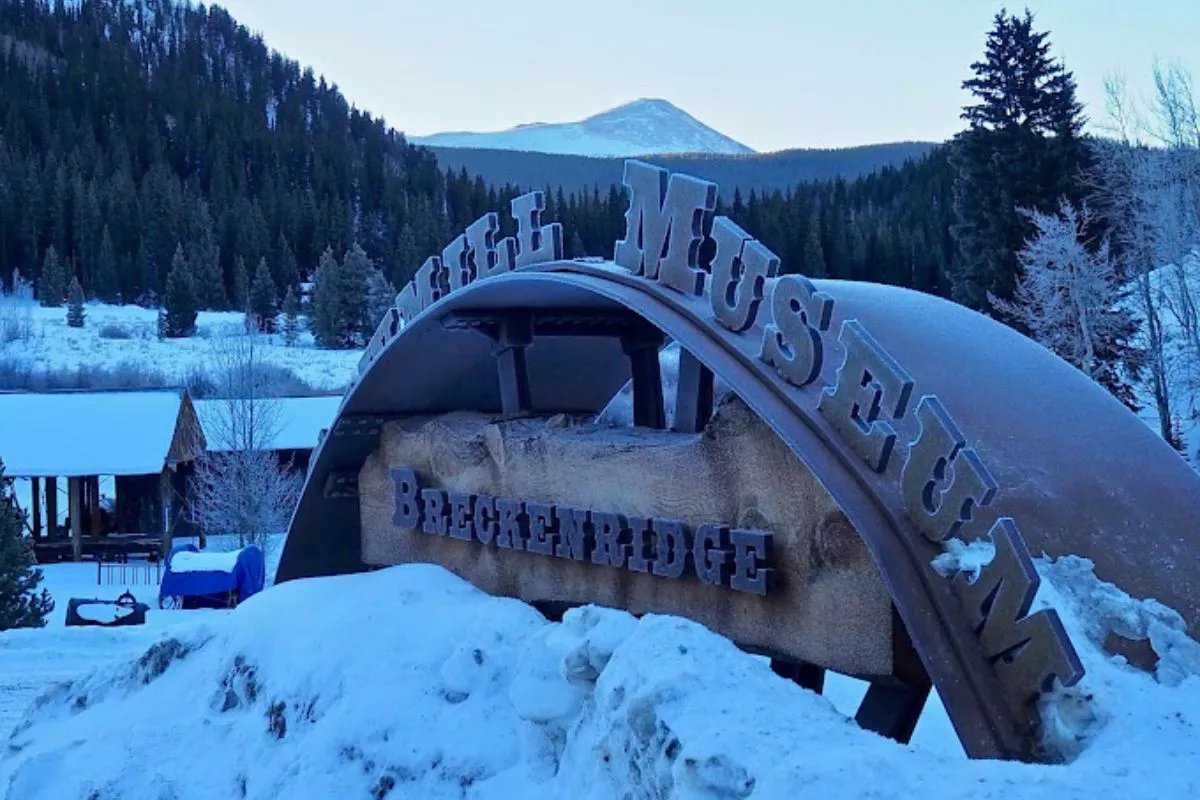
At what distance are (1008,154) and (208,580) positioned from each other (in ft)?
60.0

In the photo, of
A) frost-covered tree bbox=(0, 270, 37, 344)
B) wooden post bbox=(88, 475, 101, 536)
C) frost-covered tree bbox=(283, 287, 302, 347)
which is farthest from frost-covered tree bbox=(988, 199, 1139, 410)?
frost-covered tree bbox=(0, 270, 37, 344)

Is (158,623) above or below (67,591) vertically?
above

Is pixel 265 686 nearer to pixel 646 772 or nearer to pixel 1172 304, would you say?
pixel 646 772

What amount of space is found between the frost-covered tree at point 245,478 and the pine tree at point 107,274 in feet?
123

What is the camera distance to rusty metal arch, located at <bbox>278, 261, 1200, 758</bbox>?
11.0 feet

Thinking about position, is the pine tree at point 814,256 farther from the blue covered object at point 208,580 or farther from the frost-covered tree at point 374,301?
the blue covered object at point 208,580

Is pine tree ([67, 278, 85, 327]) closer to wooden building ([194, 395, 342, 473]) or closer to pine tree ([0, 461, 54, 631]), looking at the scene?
wooden building ([194, 395, 342, 473])

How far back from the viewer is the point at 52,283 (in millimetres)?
59625

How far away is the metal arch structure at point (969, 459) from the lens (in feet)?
10.7

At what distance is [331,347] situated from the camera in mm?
53750

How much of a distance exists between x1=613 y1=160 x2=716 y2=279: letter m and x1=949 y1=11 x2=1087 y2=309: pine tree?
2177cm

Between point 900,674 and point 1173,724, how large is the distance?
1036 millimetres

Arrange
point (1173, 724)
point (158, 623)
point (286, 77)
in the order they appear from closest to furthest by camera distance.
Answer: point (1173, 724) → point (158, 623) → point (286, 77)

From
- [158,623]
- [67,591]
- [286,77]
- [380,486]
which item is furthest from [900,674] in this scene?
[286,77]
